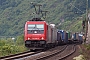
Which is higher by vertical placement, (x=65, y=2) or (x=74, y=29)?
(x=65, y=2)

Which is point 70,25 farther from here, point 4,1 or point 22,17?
point 4,1

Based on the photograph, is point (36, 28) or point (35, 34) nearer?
point (35, 34)

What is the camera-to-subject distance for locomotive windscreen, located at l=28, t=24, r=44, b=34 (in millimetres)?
33438

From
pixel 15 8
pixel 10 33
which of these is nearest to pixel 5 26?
pixel 10 33

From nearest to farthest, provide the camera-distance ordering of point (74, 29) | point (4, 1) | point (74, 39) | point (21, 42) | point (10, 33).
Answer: point (21, 42) < point (74, 39) < point (10, 33) < point (74, 29) < point (4, 1)

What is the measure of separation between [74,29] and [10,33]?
23.0 m

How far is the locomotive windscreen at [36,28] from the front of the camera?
33.4 metres

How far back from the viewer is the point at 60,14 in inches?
4668

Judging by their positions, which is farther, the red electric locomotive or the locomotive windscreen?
the locomotive windscreen

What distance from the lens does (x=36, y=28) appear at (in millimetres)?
33562

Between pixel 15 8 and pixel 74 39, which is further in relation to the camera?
pixel 15 8

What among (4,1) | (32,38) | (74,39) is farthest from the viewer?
(4,1)

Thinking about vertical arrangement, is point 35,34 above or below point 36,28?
below

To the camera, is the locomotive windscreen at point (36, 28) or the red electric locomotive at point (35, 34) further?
the locomotive windscreen at point (36, 28)
